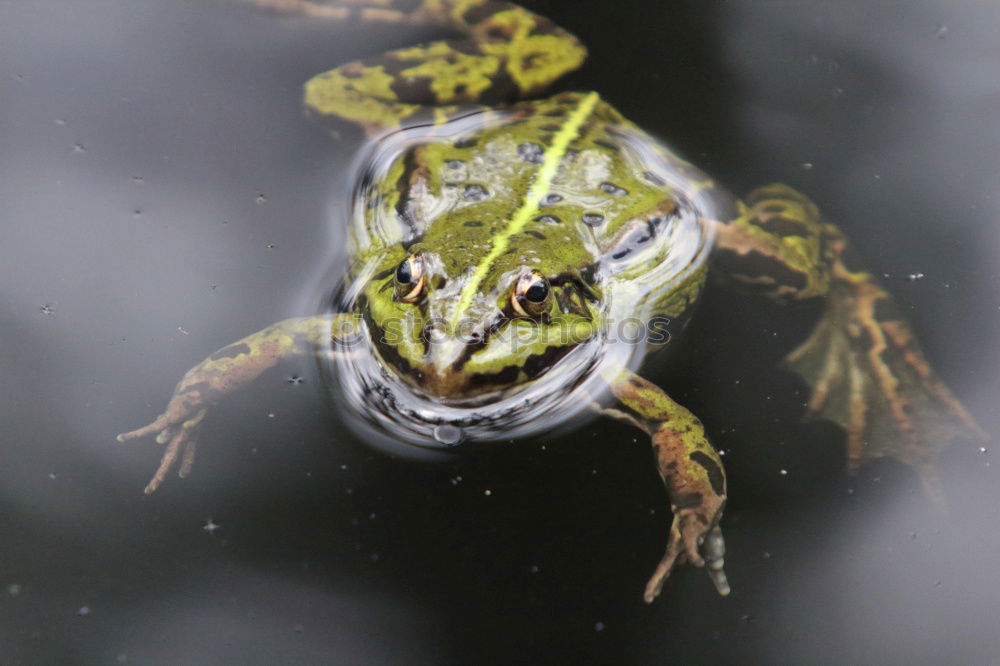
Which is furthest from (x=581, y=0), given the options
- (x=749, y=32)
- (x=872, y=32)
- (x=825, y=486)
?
(x=825, y=486)

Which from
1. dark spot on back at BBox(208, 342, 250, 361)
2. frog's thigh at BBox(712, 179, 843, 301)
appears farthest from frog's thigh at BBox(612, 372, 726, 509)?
dark spot on back at BBox(208, 342, 250, 361)

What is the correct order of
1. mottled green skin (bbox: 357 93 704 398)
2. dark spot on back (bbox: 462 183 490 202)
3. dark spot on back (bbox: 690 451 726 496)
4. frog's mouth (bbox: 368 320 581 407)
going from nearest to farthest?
frog's mouth (bbox: 368 320 581 407) < mottled green skin (bbox: 357 93 704 398) < dark spot on back (bbox: 690 451 726 496) < dark spot on back (bbox: 462 183 490 202)

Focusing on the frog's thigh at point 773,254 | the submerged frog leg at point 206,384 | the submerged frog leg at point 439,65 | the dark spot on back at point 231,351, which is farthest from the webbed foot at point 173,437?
the frog's thigh at point 773,254

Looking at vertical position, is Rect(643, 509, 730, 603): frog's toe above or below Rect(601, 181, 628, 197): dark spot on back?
below

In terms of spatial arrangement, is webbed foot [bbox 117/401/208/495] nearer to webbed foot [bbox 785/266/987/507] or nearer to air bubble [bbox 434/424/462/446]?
air bubble [bbox 434/424/462/446]

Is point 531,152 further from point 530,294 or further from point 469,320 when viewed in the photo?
point 469,320

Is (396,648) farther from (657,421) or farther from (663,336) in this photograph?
(663,336)
